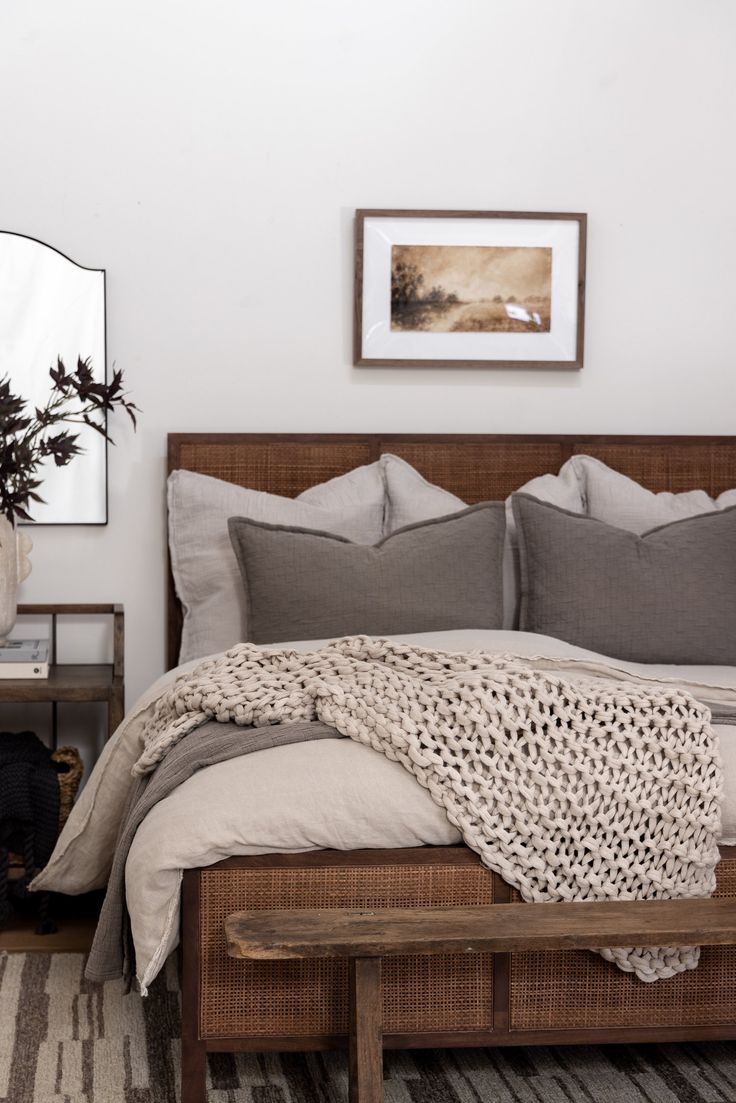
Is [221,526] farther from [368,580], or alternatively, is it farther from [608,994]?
[608,994]

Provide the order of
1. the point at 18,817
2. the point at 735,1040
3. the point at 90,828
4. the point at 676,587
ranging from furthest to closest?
the point at 676,587, the point at 18,817, the point at 90,828, the point at 735,1040

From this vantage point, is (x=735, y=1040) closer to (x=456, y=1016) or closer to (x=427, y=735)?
(x=456, y=1016)

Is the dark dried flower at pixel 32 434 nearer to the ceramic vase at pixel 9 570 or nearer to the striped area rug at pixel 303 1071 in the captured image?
the ceramic vase at pixel 9 570

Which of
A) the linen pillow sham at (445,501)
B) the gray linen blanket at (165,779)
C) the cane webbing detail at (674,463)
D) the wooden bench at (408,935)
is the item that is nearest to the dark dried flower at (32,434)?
the linen pillow sham at (445,501)

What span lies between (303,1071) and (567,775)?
694 millimetres

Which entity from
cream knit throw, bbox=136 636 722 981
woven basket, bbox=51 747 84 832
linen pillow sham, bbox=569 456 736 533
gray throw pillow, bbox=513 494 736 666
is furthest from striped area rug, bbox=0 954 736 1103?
linen pillow sham, bbox=569 456 736 533

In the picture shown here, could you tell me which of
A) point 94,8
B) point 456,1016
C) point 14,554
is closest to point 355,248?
point 94,8

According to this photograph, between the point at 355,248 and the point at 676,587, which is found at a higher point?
the point at 355,248

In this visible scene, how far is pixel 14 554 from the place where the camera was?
2859mm

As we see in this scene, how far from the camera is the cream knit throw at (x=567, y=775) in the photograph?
1.78 meters


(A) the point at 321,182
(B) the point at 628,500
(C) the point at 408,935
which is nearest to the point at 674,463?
(B) the point at 628,500

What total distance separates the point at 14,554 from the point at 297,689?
1.16 m

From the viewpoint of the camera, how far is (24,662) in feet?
9.23

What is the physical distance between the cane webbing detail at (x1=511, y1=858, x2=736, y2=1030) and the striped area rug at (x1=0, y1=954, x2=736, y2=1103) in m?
0.12
